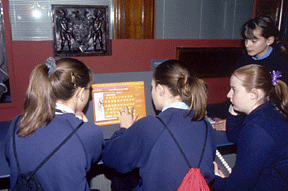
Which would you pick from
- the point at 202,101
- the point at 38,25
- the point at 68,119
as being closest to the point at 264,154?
the point at 202,101

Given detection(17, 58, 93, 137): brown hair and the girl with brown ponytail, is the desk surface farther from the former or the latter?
detection(17, 58, 93, 137): brown hair

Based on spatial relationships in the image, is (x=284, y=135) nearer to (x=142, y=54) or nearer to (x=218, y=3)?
(x=142, y=54)

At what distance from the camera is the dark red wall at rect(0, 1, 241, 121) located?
6.11ft

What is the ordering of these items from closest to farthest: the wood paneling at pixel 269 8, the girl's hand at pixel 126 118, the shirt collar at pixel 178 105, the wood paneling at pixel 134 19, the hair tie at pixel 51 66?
the hair tie at pixel 51 66 < the shirt collar at pixel 178 105 < the girl's hand at pixel 126 118 < the wood paneling at pixel 269 8 < the wood paneling at pixel 134 19

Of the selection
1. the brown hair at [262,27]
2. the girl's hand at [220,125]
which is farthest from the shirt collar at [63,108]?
the brown hair at [262,27]

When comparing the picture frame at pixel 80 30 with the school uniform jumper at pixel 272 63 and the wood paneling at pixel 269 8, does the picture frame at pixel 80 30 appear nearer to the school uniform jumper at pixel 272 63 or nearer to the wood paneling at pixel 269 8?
the school uniform jumper at pixel 272 63

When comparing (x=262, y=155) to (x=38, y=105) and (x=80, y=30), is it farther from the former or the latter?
(x=80, y=30)

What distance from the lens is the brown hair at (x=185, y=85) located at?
1175 millimetres

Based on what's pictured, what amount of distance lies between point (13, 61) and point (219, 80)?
196cm

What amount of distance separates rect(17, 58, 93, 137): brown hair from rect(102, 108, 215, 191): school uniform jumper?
0.36m

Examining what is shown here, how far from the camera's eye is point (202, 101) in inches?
46.8

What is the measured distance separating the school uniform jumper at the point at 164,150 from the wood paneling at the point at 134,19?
2185 millimetres

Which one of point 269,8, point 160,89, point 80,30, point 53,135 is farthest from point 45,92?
point 269,8

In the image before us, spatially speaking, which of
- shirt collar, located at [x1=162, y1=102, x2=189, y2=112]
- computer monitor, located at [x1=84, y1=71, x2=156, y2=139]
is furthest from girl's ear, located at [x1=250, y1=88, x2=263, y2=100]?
computer monitor, located at [x1=84, y1=71, x2=156, y2=139]
